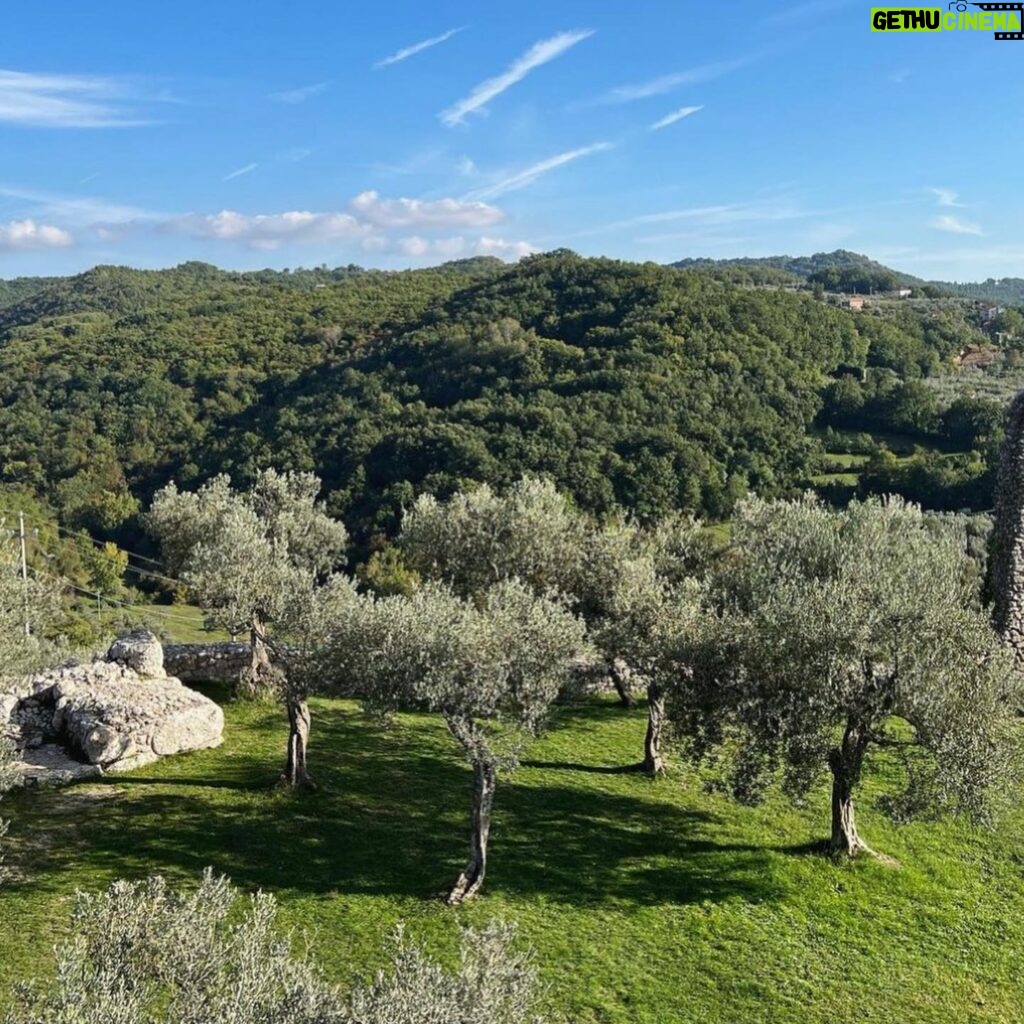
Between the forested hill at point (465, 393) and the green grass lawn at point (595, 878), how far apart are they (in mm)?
50428

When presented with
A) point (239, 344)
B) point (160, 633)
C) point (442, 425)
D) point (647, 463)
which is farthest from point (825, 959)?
point (239, 344)

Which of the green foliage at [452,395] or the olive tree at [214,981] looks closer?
the olive tree at [214,981]

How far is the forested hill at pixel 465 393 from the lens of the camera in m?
75.4

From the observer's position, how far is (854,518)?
1057 inches

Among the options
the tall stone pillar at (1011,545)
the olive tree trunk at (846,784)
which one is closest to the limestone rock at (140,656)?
the olive tree trunk at (846,784)

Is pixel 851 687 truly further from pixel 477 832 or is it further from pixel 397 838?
pixel 397 838

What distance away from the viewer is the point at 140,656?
25.8 meters

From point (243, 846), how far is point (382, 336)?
109015 mm

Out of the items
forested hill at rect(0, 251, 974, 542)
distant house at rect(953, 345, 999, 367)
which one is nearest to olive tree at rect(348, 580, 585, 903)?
forested hill at rect(0, 251, 974, 542)

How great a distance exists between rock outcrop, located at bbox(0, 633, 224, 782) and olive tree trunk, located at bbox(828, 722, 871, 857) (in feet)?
53.7

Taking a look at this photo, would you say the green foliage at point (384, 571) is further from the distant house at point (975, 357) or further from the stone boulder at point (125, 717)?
the distant house at point (975, 357)

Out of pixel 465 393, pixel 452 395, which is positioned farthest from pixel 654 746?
pixel 452 395

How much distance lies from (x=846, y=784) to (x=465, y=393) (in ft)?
250

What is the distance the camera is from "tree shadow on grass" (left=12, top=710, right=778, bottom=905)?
53.0 feet
